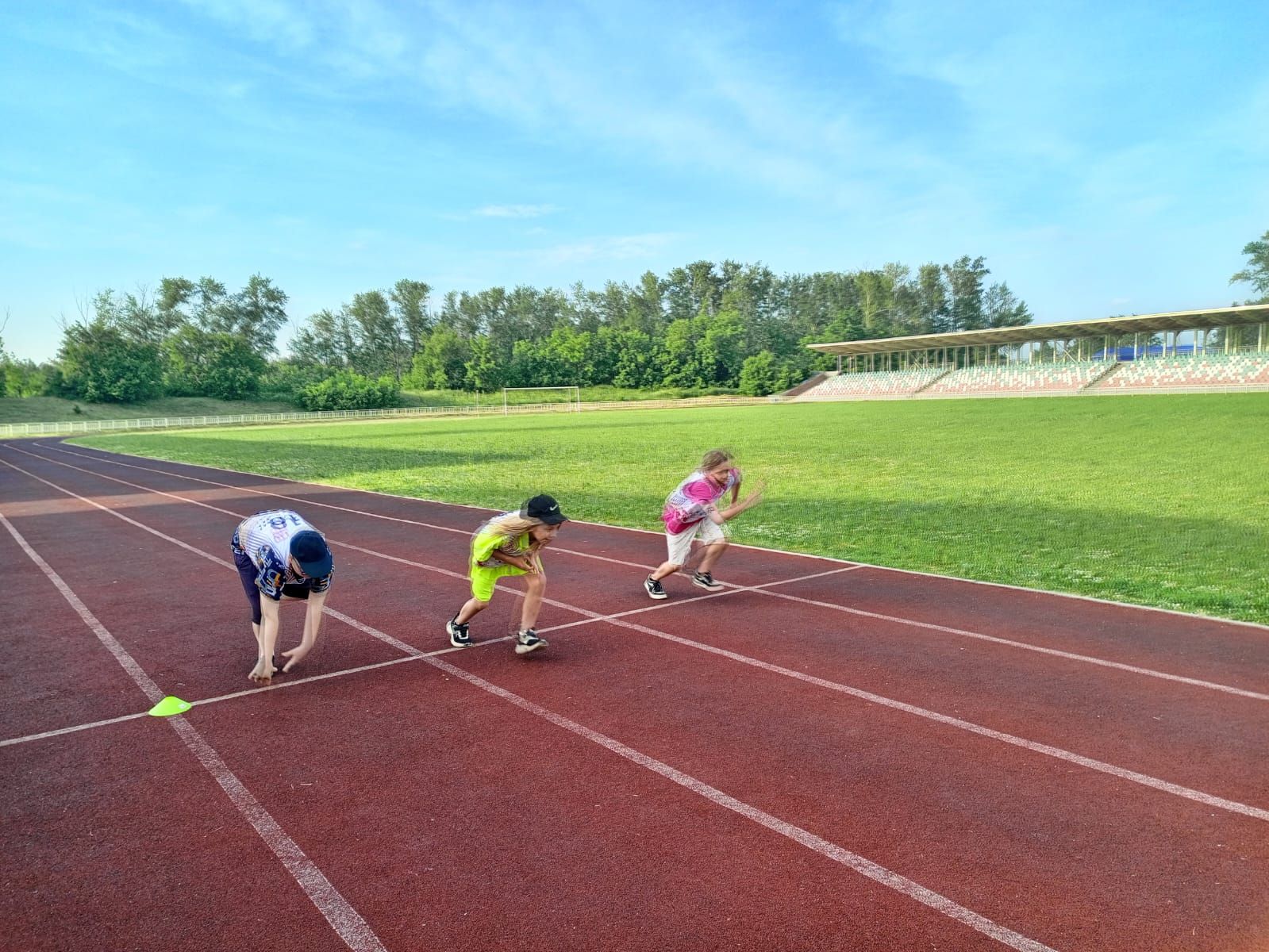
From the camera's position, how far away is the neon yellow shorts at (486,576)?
6.65 m

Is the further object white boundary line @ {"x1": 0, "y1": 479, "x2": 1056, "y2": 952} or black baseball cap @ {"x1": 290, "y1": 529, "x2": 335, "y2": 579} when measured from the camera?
black baseball cap @ {"x1": 290, "y1": 529, "x2": 335, "y2": 579}

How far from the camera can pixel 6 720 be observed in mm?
5574

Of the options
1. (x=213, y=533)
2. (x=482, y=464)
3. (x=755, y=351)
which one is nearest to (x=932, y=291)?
(x=755, y=351)

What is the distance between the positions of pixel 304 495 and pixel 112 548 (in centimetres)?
644

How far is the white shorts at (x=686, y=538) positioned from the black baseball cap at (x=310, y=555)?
3663 mm

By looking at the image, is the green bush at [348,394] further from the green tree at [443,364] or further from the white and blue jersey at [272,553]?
the white and blue jersey at [272,553]

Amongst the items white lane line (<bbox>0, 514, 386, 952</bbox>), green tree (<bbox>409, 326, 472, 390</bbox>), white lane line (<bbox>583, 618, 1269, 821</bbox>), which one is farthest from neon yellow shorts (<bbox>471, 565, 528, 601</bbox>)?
green tree (<bbox>409, 326, 472, 390</bbox>)

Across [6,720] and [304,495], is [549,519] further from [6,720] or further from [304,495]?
[304,495]

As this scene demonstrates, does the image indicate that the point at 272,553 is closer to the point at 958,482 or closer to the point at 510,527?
the point at 510,527

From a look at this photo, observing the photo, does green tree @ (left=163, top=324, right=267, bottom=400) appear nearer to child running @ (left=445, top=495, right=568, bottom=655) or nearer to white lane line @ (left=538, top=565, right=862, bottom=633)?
white lane line @ (left=538, top=565, right=862, bottom=633)

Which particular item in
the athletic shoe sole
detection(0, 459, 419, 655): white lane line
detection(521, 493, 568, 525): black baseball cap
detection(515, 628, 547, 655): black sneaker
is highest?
detection(521, 493, 568, 525): black baseball cap

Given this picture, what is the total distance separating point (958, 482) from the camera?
17234mm

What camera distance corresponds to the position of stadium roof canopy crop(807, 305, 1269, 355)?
55.1m

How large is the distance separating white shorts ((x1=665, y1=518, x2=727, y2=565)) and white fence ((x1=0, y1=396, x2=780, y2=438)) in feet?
214
